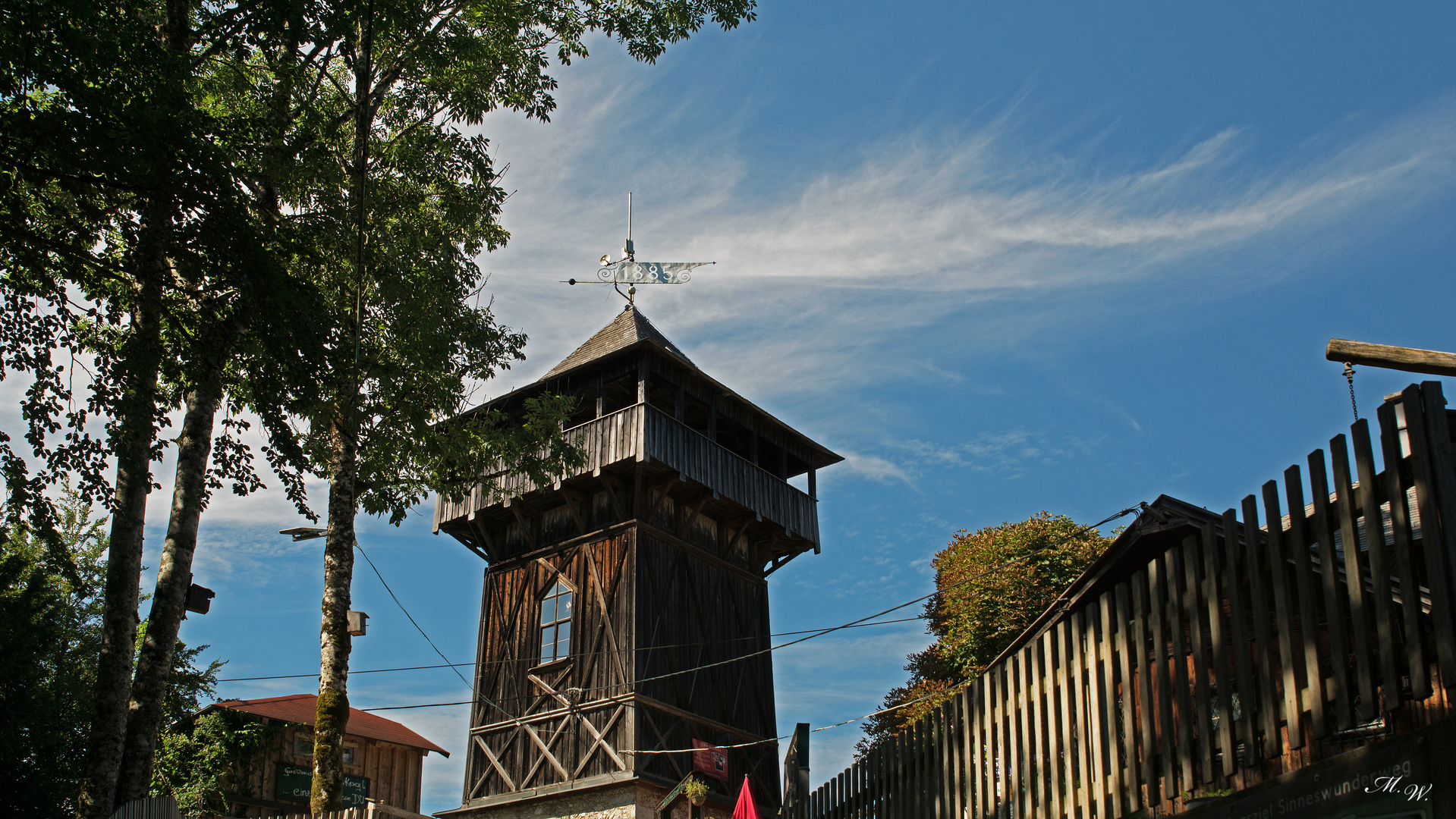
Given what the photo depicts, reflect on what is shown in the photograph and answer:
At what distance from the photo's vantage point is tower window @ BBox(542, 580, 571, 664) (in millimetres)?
20688

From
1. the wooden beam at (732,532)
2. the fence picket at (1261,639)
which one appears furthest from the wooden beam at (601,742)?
the fence picket at (1261,639)

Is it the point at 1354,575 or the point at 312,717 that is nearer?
the point at 1354,575

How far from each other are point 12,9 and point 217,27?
5.39 feet

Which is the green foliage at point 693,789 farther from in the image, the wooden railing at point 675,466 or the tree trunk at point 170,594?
the tree trunk at point 170,594

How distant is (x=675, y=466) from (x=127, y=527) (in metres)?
11.8

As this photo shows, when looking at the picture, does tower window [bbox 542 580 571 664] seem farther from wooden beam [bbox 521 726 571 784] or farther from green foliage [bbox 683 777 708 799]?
green foliage [bbox 683 777 708 799]

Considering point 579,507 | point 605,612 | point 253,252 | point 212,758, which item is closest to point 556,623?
point 605,612

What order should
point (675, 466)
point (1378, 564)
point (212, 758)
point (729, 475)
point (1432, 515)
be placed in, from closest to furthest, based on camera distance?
point (1432, 515)
point (1378, 564)
point (675, 466)
point (212, 758)
point (729, 475)

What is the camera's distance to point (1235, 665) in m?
5.43

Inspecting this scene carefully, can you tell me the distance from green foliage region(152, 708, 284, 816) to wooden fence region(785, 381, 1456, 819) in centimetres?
1699

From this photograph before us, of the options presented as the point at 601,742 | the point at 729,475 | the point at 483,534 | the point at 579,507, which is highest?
the point at 729,475

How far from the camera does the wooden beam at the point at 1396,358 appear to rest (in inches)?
186

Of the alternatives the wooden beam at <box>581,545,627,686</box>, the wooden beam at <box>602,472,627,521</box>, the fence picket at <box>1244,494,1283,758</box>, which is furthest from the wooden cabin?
the fence picket at <box>1244,494,1283,758</box>

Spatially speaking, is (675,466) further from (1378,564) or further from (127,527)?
(1378,564)
